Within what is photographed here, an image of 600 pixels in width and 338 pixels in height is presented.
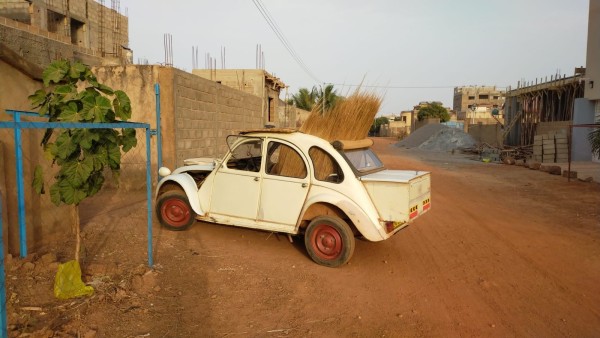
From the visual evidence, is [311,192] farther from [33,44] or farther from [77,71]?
[33,44]

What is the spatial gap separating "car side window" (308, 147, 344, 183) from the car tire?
2.20 metres

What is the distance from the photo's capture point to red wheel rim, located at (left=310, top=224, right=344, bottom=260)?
5.43m

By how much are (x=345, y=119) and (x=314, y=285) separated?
2.35m

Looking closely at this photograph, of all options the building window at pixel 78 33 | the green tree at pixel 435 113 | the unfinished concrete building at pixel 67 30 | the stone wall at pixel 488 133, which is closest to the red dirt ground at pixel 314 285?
the unfinished concrete building at pixel 67 30

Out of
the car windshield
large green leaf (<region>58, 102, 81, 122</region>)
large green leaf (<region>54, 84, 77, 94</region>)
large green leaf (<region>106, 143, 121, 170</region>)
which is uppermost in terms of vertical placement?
large green leaf (<region>54, 84, 77, 94</region>)

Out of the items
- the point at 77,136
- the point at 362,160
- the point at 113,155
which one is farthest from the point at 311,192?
the point at 77,136

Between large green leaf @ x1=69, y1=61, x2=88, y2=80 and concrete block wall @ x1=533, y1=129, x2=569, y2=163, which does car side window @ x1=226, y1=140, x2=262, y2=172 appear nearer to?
large green leaf @ x1=69, y1=61, x2=88, y2=80

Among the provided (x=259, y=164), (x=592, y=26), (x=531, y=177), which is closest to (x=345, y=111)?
(x=259, y=164)

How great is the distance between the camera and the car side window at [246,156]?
631 centimetres

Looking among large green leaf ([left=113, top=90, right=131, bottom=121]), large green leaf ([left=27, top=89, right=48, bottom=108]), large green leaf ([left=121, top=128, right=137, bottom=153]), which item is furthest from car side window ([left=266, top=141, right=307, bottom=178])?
large green leaf ([left=27, top=89, right=48, bottom=108])

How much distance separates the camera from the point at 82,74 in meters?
4.20

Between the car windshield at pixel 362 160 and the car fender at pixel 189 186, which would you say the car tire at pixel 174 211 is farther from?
the car windshield at pixel 362 160

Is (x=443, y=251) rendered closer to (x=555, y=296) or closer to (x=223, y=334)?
(x=555, y=296)

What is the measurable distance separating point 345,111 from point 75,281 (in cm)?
386
